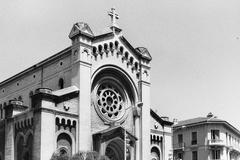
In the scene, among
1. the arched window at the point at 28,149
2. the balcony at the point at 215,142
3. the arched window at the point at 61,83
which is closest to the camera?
the arched window at the point at 28,149

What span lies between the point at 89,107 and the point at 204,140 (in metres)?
32.3

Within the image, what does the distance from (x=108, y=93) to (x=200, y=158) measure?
2983 centimetres

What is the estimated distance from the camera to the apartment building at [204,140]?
67500 mm

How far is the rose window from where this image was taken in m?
41.4

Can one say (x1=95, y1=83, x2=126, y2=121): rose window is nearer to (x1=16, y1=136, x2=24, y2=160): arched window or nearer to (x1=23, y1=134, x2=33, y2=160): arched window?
(x1=23, y1=134, x2=33, y2=160): arched window

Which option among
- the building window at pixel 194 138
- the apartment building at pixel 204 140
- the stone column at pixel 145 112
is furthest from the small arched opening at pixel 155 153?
the building window at pixel 194 138

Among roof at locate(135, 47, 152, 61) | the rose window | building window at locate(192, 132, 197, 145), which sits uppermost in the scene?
roof at locate(135, 47, 152, 61)

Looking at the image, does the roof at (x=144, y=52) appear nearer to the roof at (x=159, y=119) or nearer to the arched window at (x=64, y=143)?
the roof at (x=159, y=119)

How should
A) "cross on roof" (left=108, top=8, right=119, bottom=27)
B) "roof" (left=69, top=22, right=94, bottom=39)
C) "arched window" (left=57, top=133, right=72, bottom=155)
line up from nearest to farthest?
"arched window" (left=57, top=133, right=72, bottom=155) → "roof" (left=69, top=22, right=94, bottom=39) → "cross on roof" (left=108, top=8, right=119, bottom=27)

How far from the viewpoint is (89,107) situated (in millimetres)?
39375

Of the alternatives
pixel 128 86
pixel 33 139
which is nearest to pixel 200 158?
pixel 128 86

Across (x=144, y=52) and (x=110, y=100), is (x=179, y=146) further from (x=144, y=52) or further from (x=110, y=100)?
(x=110, y=100)

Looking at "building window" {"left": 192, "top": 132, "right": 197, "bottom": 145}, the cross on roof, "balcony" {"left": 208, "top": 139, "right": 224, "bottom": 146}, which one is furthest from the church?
"building window" {"left": 192, "top": 132, "right": 197, "bottom": 145}

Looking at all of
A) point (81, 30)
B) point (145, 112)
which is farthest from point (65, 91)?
point (145, 112)
